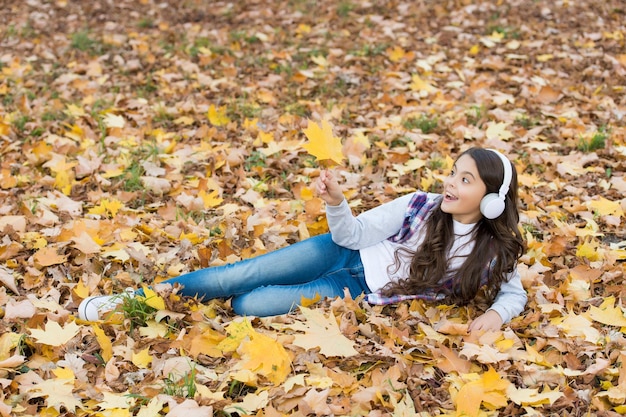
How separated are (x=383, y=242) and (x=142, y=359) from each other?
1180mm

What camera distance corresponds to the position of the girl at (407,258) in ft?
9.61

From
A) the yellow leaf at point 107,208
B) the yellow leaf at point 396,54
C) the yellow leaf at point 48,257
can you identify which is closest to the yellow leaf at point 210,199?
the yellow leaf at point 107,208

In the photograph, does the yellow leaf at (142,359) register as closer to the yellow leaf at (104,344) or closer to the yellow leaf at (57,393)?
the yellow leaf at (104,344)

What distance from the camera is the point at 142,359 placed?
2.74 m

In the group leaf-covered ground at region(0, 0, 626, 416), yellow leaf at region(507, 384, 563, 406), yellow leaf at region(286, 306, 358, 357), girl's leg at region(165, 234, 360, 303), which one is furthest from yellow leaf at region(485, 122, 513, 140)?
yellow leaf at region(507, 384, 563, 406)

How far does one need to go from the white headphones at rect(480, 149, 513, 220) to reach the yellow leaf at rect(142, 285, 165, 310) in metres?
1.40

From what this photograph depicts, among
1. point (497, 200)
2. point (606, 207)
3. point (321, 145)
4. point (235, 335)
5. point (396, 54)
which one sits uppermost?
point (321, 145)

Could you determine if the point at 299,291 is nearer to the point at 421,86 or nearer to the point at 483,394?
the point at 483,394

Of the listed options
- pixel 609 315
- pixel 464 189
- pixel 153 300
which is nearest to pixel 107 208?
pixel 153 300

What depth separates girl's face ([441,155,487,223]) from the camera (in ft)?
9.57

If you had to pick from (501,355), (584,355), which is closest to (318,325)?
(501,355)

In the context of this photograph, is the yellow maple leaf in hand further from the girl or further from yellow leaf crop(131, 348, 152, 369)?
yellow leaf crop(131, 348, 152, 369)

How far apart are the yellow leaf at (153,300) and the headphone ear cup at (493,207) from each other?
1398 millimetres

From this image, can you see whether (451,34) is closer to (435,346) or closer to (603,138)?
(603,138)
